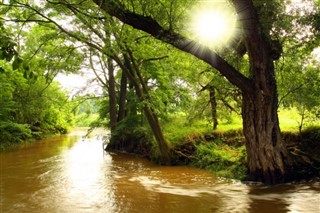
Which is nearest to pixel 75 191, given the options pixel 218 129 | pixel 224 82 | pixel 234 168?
pixel 234 168

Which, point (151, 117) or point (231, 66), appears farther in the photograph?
point (151, 117)

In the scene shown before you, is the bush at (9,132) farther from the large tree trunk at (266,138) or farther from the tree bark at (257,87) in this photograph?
the large tree trunk at (266,138)

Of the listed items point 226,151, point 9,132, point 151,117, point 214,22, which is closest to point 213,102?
point 226,151

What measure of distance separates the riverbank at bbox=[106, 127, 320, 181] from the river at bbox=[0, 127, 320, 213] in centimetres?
54

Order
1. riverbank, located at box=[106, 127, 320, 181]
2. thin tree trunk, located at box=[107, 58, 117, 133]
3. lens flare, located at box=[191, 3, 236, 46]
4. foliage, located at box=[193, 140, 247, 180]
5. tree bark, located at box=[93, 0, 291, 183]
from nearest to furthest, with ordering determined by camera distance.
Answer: tree bark, located at box=[93, 0, 291, 183], riverbank, located at box=[106, 127, 320, 181], lens flare, located at box=[191, 3, 236, 46], foliage, located at box=[193, 140, 247, 180], thin tree trunk, located at box=[107, 58, 117, 133]

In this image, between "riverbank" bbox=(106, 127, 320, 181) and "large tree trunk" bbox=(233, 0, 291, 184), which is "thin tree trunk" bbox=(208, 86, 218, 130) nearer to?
"riverbank" bbox=(106, 127, 320, 181)

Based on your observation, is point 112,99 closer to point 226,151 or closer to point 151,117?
point 151,117

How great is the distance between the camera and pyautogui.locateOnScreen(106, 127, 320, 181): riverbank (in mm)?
9567

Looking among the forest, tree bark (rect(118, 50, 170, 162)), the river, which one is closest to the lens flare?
the forest

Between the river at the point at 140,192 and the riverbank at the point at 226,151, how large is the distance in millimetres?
543

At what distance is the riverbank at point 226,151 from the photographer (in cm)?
957

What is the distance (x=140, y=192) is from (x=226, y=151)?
465 centimetres

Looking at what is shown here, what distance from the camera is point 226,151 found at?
12289mm

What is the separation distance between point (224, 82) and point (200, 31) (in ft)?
6.62
